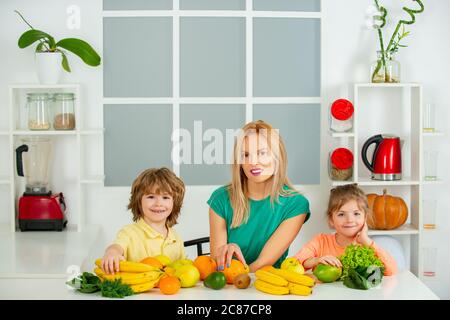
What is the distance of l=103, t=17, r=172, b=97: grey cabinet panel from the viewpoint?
197cm

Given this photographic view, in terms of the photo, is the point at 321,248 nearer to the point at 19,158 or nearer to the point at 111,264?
the point at 111,264

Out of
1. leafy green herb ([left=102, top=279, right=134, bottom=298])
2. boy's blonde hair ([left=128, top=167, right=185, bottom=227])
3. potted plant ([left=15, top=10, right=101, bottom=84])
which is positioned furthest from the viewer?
potted plant ([left=15, top=10, right=101, bottom=84])

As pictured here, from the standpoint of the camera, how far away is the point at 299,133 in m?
2.06

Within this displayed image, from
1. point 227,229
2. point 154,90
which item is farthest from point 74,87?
point 227,229

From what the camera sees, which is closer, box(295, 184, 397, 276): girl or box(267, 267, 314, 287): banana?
box(267, 267, 314, 287): banana

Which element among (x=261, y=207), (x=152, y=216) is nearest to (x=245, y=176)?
(x=261, y=207)

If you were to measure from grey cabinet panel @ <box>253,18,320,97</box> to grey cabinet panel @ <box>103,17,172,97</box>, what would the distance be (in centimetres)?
23

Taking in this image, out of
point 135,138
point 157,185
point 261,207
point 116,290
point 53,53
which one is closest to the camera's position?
point 116,290

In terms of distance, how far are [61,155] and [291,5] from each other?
2.30ft

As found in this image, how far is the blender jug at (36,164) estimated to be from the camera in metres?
1.97

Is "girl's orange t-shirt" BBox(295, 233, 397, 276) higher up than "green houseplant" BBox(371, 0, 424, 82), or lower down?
lower down

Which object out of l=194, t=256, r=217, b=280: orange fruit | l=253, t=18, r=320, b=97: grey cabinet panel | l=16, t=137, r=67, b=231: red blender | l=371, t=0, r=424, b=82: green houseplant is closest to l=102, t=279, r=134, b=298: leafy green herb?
l=194, t=256, r=217, b=280: orange fruit

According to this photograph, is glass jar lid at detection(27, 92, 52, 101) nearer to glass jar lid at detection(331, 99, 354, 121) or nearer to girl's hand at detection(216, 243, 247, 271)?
glass jar lid at detection(331, 99, 354, 121)

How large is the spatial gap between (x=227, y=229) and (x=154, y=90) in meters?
0.78
